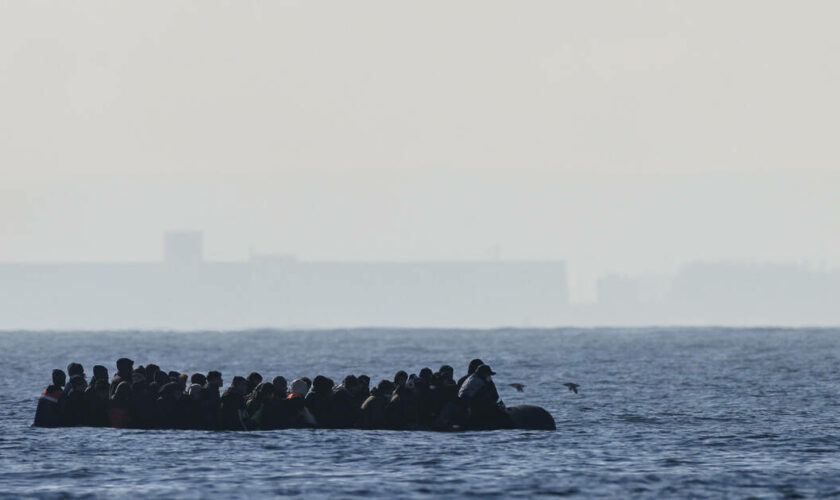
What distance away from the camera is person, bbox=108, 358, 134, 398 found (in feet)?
155

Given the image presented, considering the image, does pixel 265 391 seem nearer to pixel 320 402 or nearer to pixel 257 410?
pixel 257 410

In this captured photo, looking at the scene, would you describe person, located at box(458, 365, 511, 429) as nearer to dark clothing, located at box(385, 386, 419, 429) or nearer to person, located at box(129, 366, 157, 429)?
dark clothing, located at box(385, 386, 419, 429)

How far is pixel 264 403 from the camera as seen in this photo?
46938mm

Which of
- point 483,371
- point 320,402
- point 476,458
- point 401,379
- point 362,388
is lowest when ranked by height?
point 476,458

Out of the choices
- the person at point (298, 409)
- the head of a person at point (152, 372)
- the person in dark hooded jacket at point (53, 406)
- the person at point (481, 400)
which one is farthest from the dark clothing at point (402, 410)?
the person in dark hooded jacket at point (53, 406)

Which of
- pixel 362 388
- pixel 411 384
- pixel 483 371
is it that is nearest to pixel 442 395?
pixel 411 384

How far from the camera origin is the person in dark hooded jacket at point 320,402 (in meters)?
46.8

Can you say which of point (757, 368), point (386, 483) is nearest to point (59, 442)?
point (386, 483)

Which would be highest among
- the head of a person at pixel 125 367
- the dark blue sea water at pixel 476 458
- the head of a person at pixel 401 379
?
the head of a person at pixel 125 367

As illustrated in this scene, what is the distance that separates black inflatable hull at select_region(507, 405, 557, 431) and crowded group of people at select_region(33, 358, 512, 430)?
563 millimetres

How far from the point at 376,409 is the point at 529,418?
4.68 m

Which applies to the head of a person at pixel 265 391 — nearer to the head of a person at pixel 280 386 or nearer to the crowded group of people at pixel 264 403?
the crowded group of people at pixel 264 403

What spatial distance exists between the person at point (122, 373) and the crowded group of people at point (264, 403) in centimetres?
3

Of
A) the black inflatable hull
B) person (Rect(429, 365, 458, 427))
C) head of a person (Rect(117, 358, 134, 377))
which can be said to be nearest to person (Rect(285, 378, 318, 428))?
person (Rect(429, 365, 458, 427))
